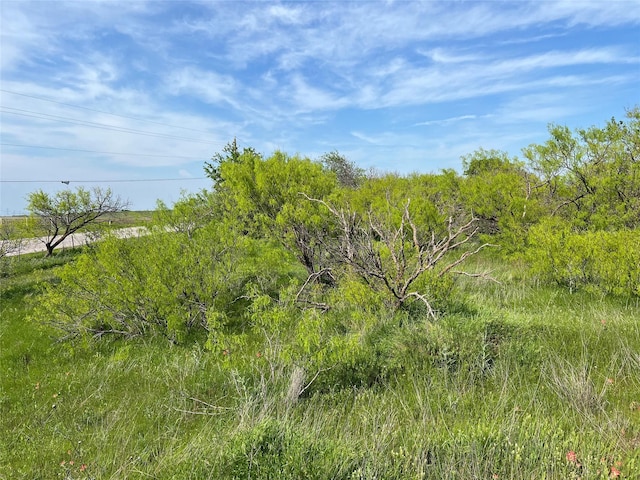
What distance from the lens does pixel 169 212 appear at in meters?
8.20

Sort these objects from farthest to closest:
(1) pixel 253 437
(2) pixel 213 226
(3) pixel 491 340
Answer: (2) pixel 213 226
(3) pixel 491 340
(1) pixel 253 437

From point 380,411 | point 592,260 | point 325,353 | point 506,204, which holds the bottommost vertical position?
point 380,411

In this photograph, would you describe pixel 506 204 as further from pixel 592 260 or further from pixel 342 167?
pixel 342 167

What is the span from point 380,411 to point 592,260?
576 cm

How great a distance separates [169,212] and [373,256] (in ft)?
16.0

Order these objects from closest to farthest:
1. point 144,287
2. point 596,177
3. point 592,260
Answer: point 144,287, point 592,260, point 596,177

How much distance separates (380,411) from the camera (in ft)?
11.1

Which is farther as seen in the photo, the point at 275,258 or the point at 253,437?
the point at 275,258

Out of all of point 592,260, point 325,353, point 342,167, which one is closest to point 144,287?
point 325,353

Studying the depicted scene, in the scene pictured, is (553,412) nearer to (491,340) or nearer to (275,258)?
(491,340)

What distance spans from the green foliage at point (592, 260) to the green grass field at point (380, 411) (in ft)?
2.12

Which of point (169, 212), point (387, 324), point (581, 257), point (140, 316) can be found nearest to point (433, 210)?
point (581, 257)

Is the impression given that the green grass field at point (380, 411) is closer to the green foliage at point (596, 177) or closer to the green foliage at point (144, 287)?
the green foliage at point (144, 287)

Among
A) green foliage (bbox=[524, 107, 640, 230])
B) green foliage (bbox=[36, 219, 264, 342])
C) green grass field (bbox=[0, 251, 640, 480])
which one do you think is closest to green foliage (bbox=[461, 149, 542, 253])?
green foliage (bbox=[524, 107, 640, 230])
